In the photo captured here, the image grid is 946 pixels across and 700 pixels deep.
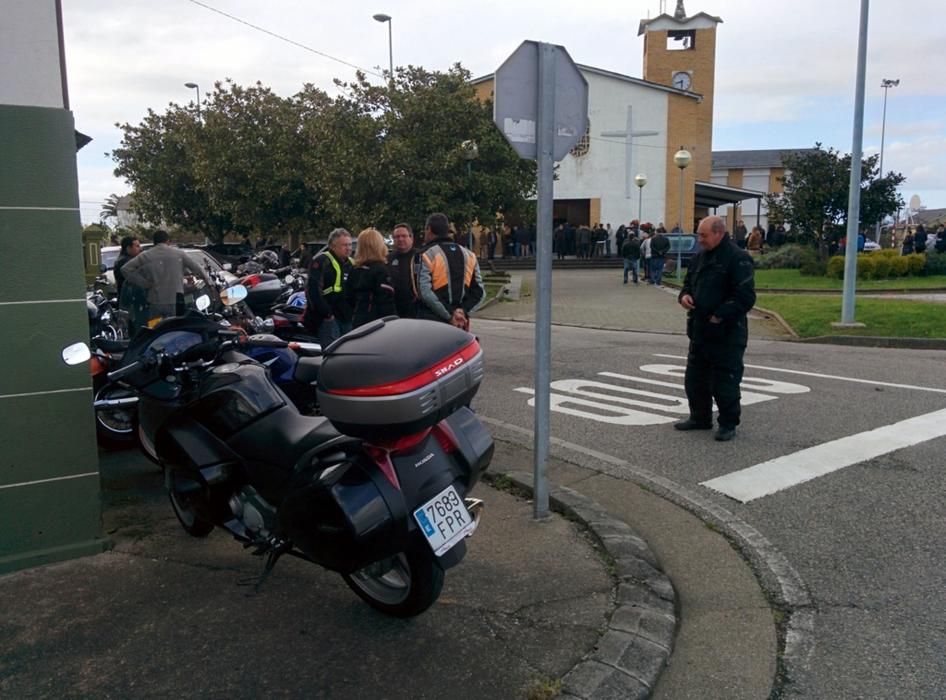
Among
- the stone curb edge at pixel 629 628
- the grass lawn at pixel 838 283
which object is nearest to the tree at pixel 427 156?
the grass lawn at pixel 838 283

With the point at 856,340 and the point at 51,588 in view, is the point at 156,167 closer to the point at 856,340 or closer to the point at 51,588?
the point at 856,340

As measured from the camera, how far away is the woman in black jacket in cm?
761

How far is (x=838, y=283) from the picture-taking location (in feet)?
75.3

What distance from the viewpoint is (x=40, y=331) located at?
4.05 meters

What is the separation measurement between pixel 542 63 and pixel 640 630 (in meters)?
2.92

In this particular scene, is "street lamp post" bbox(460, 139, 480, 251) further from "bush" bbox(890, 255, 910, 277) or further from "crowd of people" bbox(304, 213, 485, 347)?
"crowd of people" bbox(304, 213, 485, 347)

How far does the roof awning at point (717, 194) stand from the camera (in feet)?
145

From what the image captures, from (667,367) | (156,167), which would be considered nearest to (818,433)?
(667,367)

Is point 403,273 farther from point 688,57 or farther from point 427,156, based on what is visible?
point 688,57

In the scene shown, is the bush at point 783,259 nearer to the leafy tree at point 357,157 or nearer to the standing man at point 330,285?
the leafy tree at point 357,157

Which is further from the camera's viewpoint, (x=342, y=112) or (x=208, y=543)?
(x=342, y=112)

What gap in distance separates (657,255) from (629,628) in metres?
22.0

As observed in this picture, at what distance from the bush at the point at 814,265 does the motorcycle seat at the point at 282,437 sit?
975 inches

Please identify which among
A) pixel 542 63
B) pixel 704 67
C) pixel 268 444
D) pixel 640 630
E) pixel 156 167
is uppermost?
pixel 704 67
